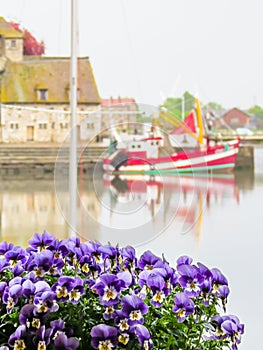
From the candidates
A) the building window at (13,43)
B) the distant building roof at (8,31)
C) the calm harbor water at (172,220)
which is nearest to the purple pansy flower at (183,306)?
the calm harbor water at (172,220)

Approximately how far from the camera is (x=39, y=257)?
0.83m

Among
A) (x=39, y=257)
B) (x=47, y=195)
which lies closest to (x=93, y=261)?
(x=39, y=257)

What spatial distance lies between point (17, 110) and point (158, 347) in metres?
12.6

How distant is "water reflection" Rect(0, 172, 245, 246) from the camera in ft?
13.9

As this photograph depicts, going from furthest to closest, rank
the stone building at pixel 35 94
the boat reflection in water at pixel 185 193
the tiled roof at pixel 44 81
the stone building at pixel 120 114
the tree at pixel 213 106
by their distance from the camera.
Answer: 1. the tree at pixel 213 106
2. the tiled roof at pixel 44 81
3. the stone building at pixel 35 94
4. the boat reflection in water at pixel 185 193
5. the stone building at pixel 120 114

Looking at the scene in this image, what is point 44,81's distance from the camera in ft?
44.7

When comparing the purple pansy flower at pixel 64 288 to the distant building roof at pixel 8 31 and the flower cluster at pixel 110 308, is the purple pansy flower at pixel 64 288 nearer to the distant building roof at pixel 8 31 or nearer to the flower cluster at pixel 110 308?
the flower cluster at pixel 110 308

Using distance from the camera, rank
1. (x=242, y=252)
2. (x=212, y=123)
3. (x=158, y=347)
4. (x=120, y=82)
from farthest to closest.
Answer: (x=212, y=123)
(x=120, y=82)
(x=242, y=252)
(x=158, y=347)

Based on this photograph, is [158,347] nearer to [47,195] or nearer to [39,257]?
[39,257]

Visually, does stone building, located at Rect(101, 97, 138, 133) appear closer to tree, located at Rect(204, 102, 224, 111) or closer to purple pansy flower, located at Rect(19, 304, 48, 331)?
purple pansy flower, located at Rect(19, 304, 48, 331)

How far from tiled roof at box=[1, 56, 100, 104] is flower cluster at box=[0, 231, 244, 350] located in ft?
40.9

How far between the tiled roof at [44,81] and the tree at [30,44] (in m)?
0.27

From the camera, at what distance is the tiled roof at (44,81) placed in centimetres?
1333

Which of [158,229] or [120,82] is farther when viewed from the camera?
[120,82]
